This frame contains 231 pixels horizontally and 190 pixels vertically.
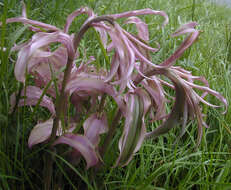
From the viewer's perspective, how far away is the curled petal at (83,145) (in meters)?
0.53

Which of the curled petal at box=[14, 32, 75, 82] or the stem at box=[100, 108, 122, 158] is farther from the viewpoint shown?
the stem at box=[100, 108, 122, 158]

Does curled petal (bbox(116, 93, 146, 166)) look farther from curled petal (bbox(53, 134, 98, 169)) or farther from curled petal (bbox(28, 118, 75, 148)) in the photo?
curled petal (bbox(28, 118, 75, 148))

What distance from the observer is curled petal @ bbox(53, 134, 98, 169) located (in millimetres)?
526

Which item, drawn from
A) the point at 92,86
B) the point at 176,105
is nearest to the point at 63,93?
the point at 92,86

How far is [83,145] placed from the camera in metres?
0.53

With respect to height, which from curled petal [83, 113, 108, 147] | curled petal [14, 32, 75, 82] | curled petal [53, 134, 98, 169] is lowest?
curled petal [53, 134, 98, 169]

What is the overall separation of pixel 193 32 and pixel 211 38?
1.44 metres

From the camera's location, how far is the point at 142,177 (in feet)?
2.19

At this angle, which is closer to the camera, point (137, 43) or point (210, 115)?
point (137, 43)

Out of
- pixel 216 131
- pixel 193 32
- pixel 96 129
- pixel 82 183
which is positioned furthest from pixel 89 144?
pixel 216 131

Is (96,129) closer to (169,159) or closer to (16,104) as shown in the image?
(16,104)

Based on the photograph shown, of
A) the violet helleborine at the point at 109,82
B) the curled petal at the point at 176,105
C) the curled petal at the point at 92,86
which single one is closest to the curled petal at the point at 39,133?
the violet helleborine at the point at 109,82

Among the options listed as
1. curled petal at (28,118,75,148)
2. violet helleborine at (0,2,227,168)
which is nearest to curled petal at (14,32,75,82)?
violet helleborine at (0,2,227,168)

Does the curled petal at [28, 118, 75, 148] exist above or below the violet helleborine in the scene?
below
